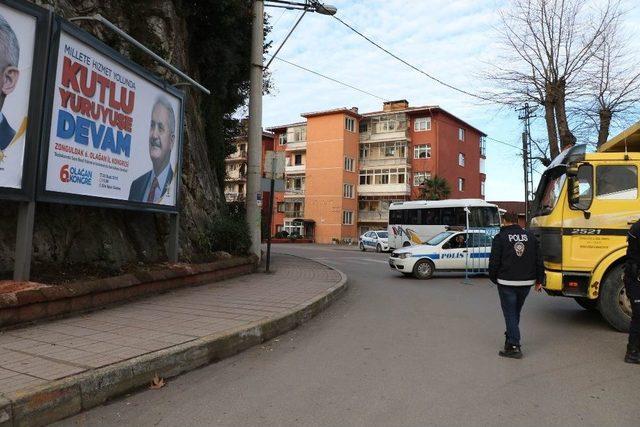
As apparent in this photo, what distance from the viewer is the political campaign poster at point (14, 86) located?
658 centimetres

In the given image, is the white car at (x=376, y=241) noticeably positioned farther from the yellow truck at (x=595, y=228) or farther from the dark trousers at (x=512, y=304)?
the dark trousers at (x=512, y=304)

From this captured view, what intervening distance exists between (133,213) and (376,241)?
3011 cm

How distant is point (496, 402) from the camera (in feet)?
15.5

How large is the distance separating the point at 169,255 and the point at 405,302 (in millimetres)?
5197

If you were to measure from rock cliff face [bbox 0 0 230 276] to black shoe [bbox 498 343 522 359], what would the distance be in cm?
645

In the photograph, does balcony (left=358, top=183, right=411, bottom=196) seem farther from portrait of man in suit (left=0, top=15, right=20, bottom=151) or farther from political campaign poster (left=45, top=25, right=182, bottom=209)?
portrait of man in suit (left=0, top=15, right=20, bottom=151)

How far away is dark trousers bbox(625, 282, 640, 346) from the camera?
623cm

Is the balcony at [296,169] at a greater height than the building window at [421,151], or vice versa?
the building window at [421,151]

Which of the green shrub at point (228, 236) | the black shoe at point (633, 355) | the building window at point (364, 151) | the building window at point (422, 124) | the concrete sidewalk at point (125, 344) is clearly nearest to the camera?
the concrete sidewalk at point (125, 344)

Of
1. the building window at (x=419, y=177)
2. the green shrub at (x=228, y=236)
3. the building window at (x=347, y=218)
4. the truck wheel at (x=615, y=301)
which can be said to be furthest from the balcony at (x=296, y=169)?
the truck wheel at (x=615, y=301)

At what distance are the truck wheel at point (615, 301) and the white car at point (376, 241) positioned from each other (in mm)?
29734

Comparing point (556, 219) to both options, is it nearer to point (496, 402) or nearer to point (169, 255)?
point (496, 402)

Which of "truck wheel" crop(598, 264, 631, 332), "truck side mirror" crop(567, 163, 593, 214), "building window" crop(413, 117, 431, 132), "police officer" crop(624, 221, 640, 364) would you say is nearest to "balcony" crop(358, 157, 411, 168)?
"building window" crop(413, 117, 431, 132)

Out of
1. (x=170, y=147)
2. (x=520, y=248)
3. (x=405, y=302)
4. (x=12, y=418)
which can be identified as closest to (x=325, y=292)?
(x=405, y=302)
